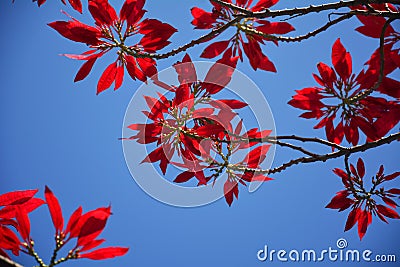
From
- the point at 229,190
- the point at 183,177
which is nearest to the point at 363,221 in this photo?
the point at 229,190

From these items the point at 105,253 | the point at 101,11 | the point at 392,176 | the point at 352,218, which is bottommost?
the point at 105,253

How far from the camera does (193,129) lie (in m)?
0.91

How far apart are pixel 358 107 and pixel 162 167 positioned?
0.45m

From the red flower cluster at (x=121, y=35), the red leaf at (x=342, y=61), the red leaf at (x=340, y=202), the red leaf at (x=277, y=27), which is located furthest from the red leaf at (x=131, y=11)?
the red leaf at (x=340, y=202)

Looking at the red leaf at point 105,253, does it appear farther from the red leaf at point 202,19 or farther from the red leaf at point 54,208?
the red leaf at point 202,19

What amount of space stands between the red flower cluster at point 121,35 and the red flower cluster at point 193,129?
6 cm

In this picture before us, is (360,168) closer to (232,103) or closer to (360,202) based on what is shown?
(360,202)

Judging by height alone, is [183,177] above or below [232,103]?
below

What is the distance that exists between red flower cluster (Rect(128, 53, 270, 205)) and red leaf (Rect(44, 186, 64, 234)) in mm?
297

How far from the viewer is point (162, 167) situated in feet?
2.99

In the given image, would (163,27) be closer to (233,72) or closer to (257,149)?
(233,72)

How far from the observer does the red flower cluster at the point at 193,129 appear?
34.2 inches

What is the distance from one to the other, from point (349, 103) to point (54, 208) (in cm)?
58

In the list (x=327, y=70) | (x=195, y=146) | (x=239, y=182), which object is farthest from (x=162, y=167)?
(x=327, y=70)
